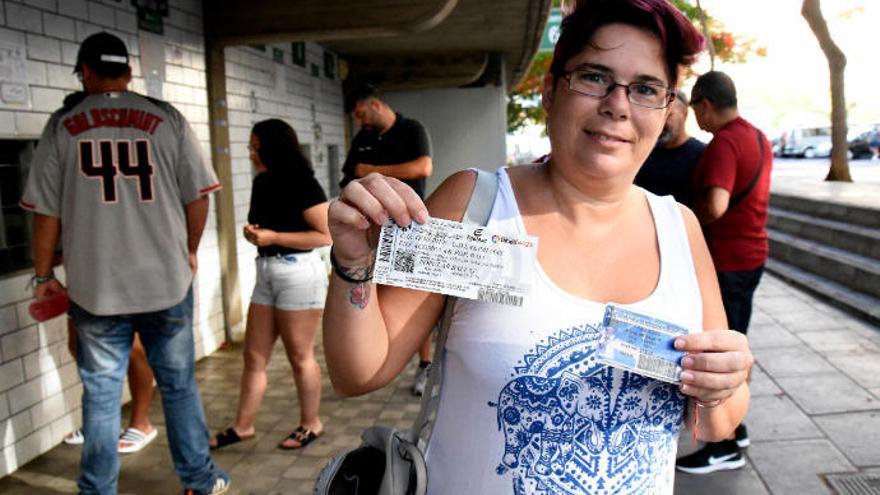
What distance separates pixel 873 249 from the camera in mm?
7441

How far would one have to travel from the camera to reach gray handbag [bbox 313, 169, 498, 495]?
1314 millimetres

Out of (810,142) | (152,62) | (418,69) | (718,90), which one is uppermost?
(418,69)

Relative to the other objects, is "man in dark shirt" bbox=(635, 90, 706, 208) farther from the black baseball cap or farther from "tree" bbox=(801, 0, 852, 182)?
"tree" bbox=(801, 0, 852, 182)

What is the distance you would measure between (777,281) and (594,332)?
28.9 feet

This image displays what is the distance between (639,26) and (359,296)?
2.55 ft

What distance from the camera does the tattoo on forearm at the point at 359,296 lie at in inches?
46.1

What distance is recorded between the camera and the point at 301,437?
3971mm

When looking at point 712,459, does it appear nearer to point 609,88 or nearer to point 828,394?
point 828,394

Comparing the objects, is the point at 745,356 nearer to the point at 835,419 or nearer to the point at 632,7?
the point at 632,7

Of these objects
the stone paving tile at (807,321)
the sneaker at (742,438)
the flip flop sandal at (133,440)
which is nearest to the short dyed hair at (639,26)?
the sneaker at (742,438)

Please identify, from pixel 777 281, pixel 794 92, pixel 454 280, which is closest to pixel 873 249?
pixel 777 281

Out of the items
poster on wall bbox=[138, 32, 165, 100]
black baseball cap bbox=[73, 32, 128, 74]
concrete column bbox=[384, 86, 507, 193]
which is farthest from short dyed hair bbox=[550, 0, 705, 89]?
concrete column bbox=[384, 86, 507, 193]

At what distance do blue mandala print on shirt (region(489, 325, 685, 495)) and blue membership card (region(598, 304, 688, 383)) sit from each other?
3.3 inches

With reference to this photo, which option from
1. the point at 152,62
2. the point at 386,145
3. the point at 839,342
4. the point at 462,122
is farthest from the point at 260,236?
the point at 462,122
